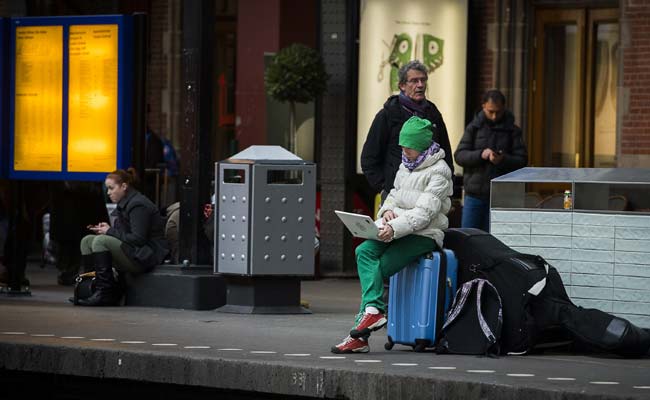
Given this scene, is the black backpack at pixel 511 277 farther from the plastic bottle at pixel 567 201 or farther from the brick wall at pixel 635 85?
the brick wall at pixel 635 85

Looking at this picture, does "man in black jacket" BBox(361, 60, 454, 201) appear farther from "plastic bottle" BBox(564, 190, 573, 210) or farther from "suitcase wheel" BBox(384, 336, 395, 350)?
"suitcase wheel" BBox(384, 336, 395, 350)

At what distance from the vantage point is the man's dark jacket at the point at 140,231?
1330 centimetres

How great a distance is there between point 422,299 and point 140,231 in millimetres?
4102

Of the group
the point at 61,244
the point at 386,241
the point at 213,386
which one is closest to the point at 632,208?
the point at 386,241

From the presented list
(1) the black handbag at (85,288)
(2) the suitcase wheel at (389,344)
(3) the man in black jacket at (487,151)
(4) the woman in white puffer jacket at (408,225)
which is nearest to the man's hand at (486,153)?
(3) the man in black jacket at (487,151)

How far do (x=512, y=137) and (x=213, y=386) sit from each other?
530cm

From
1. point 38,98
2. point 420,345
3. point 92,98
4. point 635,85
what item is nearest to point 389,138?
point 420,345

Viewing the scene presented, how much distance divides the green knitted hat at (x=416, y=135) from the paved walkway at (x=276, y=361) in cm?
128

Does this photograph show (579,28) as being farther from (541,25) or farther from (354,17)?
(354,17)

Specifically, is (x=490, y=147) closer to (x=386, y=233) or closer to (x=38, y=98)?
(x=38, y=98)

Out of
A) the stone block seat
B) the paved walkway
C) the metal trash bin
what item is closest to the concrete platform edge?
the paved walkway

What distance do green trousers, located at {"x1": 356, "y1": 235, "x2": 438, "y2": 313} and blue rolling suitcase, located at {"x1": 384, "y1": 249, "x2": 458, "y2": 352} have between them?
0.37 feet

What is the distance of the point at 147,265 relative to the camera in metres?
13.3

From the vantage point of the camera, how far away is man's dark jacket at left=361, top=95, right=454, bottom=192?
11281 millimetres
